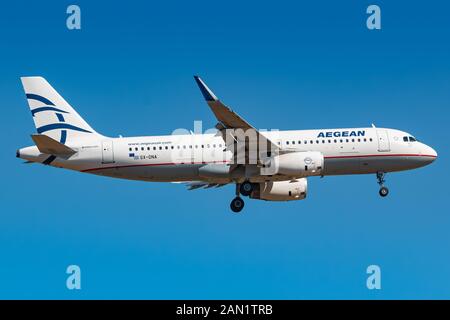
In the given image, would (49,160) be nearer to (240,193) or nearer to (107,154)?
(107,154)

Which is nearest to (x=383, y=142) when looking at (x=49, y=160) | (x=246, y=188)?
(x=246, y=188)

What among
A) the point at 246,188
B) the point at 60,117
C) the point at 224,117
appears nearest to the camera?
the point at 224,117

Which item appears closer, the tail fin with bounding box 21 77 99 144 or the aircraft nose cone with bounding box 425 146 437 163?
the tail fin with bounding box 21 77 99 144

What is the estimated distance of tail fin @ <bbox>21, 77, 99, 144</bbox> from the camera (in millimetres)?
62250

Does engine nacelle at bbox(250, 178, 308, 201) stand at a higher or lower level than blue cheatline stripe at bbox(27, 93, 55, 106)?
lower

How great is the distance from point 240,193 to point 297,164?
4.87 m

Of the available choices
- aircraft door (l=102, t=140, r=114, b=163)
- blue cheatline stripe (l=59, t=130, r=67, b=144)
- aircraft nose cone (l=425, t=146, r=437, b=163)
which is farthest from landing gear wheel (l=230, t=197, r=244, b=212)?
aircraft nose cone (l=425, t=146, r=437, b=163)

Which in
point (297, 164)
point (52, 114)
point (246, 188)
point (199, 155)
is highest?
point (52, 114)

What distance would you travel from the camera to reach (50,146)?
194 feet

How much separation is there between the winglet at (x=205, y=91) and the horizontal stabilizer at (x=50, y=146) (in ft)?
35.6

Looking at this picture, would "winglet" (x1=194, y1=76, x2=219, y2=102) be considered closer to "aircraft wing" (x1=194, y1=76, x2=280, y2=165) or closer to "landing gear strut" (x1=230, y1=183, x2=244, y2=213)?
"aircraft wing" (x1=194, y1=76, x2=280, y2=165)

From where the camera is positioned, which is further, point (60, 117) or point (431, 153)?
point (431, 153)

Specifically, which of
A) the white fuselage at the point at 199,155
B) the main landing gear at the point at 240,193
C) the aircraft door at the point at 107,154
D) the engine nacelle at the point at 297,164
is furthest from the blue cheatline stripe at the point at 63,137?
the engine nacelle at the point at 297,164

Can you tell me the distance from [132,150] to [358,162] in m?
14.8
